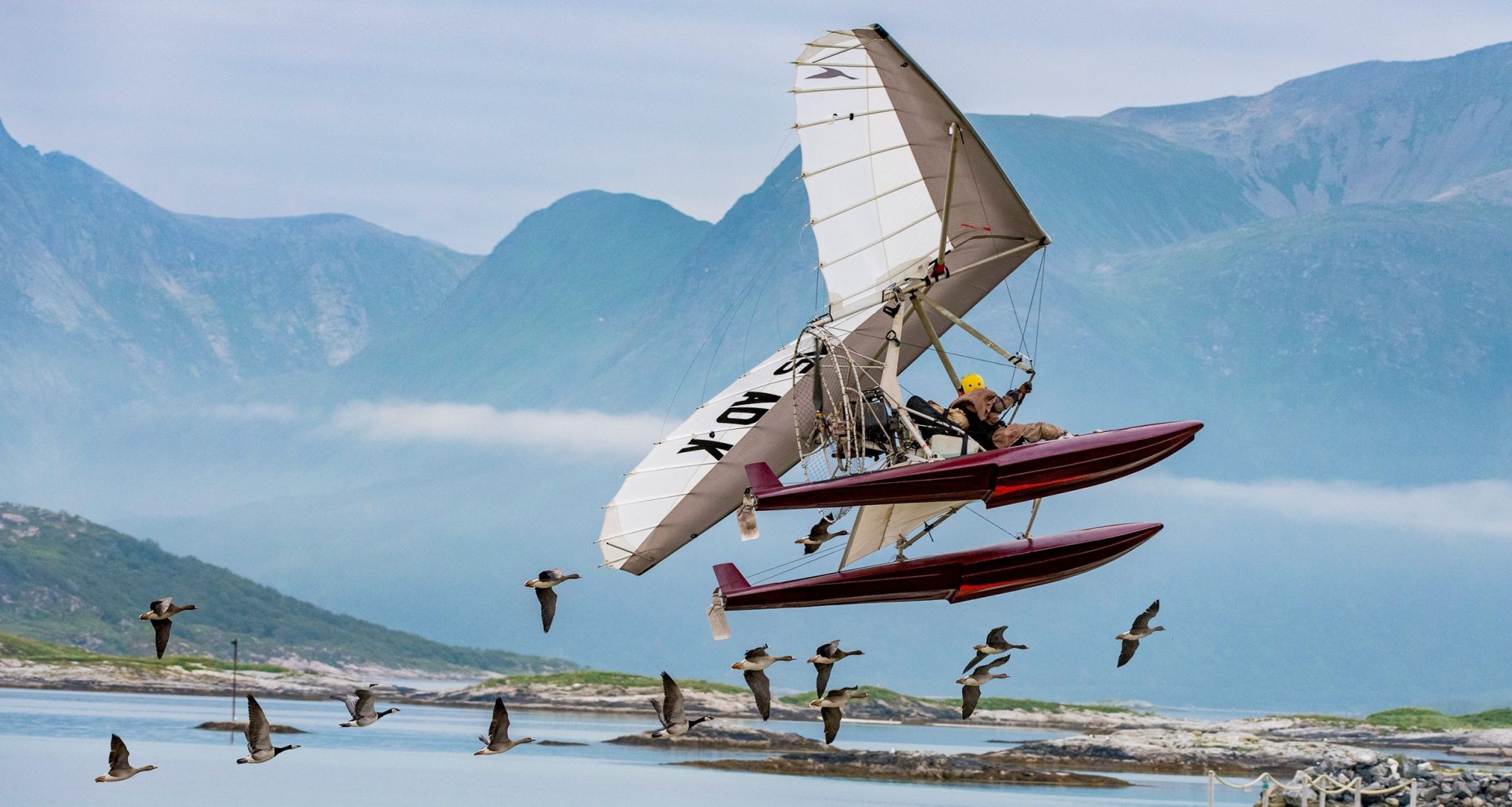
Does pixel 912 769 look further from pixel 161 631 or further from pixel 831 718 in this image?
pixel 161 631

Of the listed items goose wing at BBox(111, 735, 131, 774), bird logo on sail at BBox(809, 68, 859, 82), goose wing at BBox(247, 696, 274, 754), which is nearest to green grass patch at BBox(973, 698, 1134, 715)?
goose wing at BBox(247, 696, 274, 754)

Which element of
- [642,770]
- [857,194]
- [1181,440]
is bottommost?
[642,770]

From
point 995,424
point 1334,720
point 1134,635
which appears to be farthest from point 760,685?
point 1334,720

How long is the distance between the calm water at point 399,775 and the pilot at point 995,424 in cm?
3567

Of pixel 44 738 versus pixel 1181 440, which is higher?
pixel 1181 440

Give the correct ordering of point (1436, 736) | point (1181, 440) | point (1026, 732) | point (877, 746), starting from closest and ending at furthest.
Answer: point (1181, 440) < point (877, 746) < point (1436, 736) < point (1026, 732)

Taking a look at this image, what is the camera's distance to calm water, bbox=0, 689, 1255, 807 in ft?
228

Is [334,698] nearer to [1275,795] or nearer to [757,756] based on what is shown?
[757,756]

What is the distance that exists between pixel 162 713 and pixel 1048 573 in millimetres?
78331

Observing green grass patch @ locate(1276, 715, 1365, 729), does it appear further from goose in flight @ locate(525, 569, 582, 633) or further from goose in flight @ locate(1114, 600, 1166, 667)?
goose in flight @ locate(525, 569, 582, 633)

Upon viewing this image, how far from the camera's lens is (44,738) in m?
84.5

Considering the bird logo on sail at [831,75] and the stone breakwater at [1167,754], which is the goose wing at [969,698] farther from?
the stone breakwater at [1167,754]

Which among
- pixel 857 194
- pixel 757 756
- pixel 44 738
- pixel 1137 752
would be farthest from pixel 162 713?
pixel 857 194

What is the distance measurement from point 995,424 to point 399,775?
4824cm
